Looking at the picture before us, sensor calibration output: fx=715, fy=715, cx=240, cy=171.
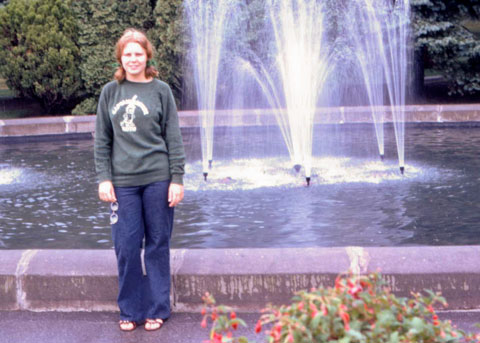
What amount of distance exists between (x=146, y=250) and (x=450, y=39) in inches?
580

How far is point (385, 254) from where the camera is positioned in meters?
3.94

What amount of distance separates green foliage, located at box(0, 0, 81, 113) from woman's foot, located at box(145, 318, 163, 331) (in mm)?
14055

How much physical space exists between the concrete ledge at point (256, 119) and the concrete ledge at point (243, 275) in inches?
411

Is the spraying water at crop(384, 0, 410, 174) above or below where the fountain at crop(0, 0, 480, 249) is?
above

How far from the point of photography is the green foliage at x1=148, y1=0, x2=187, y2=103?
17.0m

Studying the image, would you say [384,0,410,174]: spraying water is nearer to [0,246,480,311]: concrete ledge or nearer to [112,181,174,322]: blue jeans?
[0,246,480,311]: concrete ledge

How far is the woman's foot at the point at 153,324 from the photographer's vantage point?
12.0 ft

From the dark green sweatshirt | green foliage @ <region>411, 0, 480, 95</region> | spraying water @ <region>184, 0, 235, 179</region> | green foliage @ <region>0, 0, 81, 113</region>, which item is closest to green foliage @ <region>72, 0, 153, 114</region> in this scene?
green foliage @ <region>0, 0, 81, 113</region>

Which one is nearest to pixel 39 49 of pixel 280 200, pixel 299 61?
pixel 299 61

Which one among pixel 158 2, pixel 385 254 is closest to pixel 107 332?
pixel 385 254

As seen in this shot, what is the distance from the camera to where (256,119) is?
14852mm

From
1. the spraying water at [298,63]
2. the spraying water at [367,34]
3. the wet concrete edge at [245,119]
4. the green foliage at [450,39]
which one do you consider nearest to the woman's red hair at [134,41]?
the spraying water at [298,63]

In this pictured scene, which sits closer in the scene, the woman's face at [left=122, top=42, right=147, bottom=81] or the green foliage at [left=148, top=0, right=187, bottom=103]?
the woman's face at [left=122, top=42, right=147, bottom=81]

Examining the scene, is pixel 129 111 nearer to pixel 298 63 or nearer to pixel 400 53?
pixel 298 63
